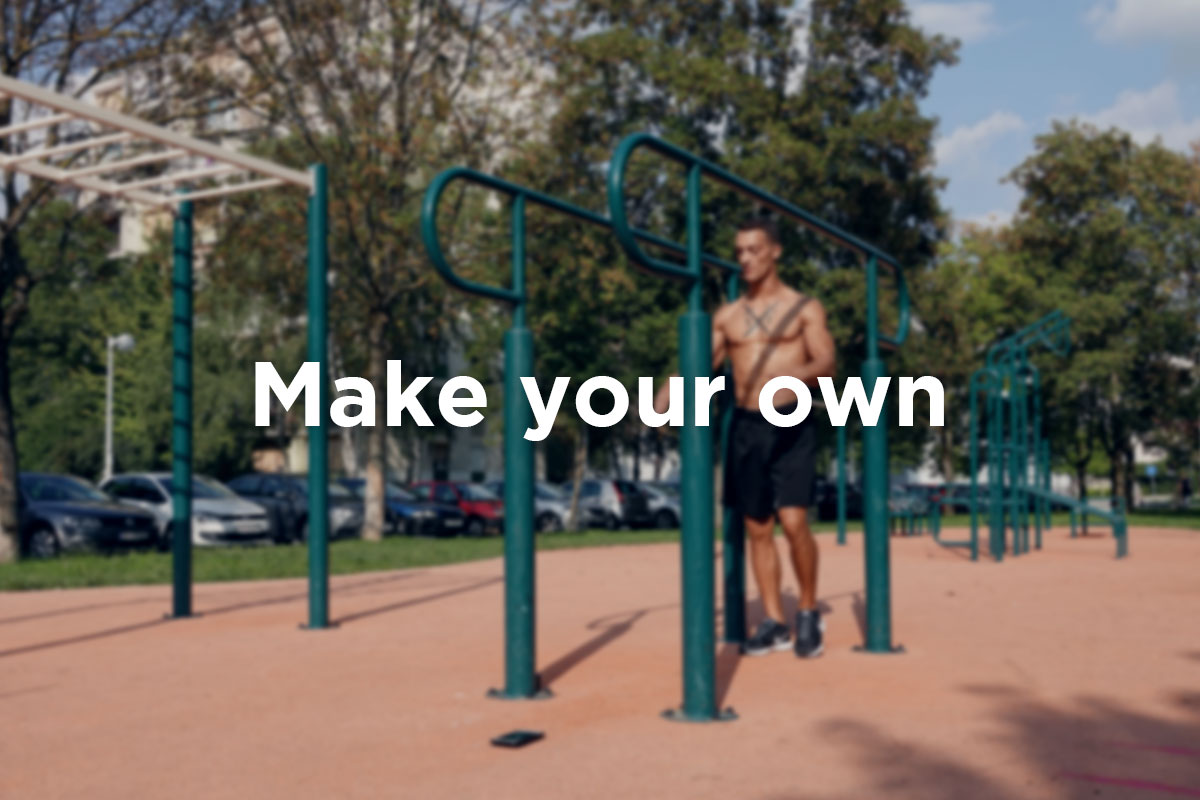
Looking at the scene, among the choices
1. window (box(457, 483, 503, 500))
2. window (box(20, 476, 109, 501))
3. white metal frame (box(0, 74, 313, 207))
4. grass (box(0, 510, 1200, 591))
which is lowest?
grass (box(0, 510, 1200, 591))

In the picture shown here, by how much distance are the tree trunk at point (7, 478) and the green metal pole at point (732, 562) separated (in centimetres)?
1263

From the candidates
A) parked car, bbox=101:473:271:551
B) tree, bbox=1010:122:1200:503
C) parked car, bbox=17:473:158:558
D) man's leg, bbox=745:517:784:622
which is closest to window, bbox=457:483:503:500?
parked car, bbox=101:473:271:551

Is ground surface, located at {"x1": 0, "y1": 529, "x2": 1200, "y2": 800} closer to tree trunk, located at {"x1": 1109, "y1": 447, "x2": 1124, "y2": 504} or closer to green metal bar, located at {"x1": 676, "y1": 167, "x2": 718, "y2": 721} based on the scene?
green metal bar, located at {"x1": 676, "y1": 167, "x2": 718, "y2": 721}

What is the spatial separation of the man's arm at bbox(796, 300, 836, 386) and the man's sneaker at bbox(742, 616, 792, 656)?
118 cm

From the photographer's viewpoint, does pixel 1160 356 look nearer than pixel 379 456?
No

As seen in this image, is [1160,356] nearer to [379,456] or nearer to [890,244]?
[890,244]

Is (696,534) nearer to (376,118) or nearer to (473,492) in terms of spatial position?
(376,118)

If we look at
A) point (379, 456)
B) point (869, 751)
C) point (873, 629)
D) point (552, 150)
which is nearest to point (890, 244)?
point (552, 150)

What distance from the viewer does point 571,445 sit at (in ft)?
153

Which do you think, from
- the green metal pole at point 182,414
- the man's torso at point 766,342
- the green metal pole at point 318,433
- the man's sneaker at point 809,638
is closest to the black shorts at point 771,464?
the man's torso at point 766,342

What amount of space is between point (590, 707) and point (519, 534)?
74 cm

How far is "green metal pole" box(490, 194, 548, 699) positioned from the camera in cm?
516

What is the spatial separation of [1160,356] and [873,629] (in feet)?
121

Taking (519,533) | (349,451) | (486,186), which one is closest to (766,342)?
(486,186)
